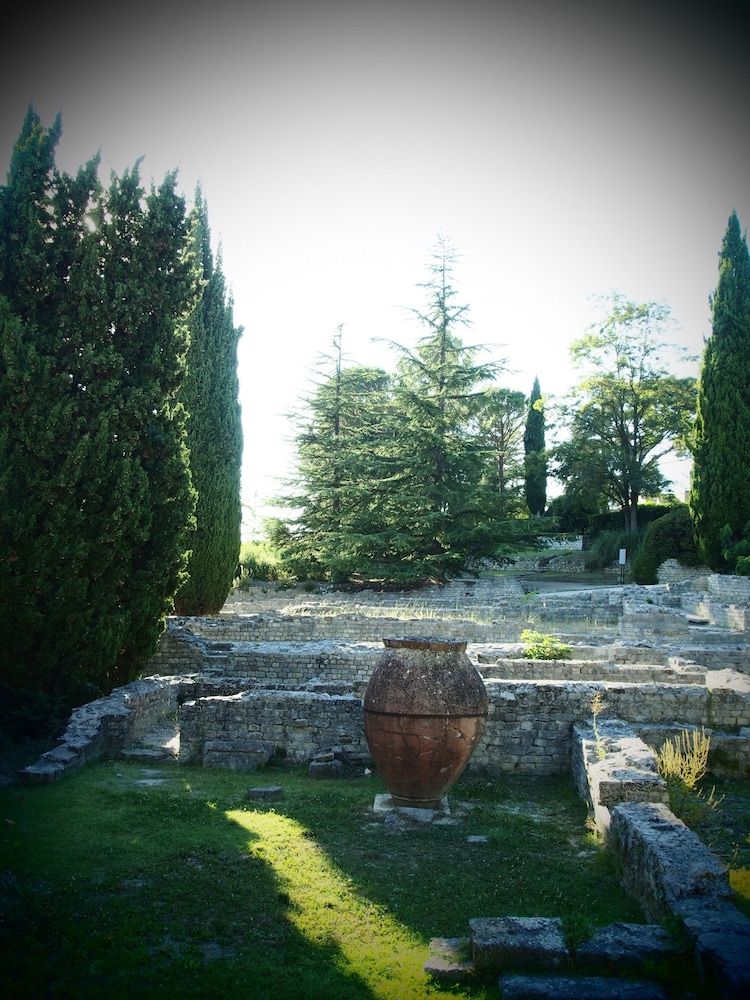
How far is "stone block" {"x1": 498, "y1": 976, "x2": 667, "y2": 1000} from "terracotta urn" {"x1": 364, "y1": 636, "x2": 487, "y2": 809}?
10.3ft

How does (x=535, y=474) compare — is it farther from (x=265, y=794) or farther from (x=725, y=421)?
(x=265, y=794)

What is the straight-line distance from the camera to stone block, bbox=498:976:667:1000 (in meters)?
3.76

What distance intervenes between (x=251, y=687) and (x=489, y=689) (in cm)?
375

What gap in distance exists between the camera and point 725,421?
2784cm

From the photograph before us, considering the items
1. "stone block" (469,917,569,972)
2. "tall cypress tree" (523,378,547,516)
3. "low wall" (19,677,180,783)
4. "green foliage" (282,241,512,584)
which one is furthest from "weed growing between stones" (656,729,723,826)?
"tall cypress tree" (523,378,547,516)

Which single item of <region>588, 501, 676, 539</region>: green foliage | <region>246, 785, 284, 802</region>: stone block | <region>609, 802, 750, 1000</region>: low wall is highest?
<region>588, 501, 676, 539</region>: green foliage

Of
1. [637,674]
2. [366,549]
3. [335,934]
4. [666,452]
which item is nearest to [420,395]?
[366,549]

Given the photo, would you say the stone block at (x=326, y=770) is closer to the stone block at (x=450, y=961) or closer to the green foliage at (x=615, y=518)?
the stone block at (x=450, y=961)

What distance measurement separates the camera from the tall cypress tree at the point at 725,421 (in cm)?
2738

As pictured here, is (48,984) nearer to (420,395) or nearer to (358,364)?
(420,395)

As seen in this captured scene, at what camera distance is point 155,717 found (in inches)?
459

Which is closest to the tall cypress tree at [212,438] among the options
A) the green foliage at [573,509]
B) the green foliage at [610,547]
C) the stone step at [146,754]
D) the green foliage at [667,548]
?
the stone step at [146,754]

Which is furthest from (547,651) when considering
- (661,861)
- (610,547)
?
(610,547)

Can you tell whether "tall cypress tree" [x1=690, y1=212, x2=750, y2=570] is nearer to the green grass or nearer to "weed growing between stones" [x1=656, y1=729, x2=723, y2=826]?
"weed growing between stones" [x1=656, y1=729, x2=723, y2=826]
